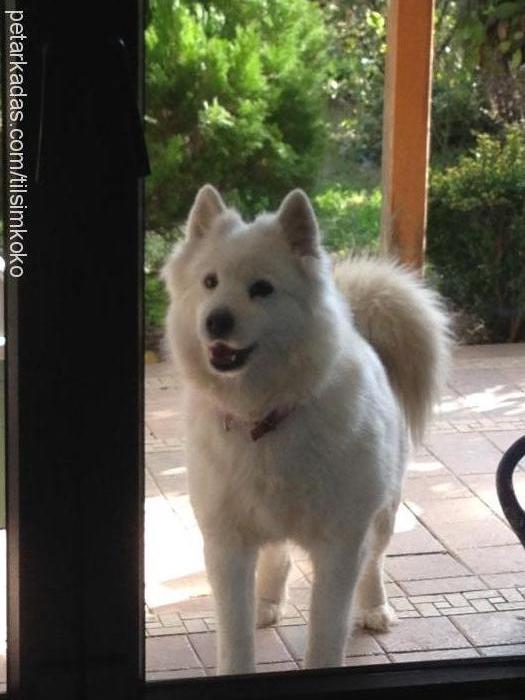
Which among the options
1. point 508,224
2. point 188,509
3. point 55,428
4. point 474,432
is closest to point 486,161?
point 508,224

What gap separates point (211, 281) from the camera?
1980 millimetres

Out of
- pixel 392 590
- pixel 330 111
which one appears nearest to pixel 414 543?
pixel 392 590

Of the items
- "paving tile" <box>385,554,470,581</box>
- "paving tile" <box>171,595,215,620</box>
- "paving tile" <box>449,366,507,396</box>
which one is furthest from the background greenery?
"paving tile" <box>171,595,215,620</box>

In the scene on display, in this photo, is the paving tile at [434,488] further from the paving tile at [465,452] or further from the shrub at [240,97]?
the shrub at [240,97]

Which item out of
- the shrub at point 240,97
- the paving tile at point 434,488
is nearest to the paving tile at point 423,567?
the paving tile at point 434,488

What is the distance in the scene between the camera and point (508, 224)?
4227 mm

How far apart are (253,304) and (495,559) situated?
1.14 meters

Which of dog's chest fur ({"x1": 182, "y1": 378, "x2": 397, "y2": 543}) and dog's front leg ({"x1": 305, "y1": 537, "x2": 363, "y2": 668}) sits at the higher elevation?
dog's chest fur ({"x1": 182, "y1": 378, "x2": 397, "y2": 543})

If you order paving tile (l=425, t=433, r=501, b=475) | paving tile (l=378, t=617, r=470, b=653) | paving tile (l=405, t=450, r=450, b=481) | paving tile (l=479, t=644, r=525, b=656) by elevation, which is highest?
paving tile (l=425, t=433, r=501, b=475)

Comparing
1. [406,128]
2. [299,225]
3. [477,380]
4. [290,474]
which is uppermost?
[406,128]

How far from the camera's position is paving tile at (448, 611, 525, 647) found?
2389 millimetres

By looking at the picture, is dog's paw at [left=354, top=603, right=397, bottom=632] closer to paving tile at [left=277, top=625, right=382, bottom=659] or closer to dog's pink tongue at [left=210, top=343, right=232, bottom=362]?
paving tile at [left=277, top=625, right=382, bottom=659]

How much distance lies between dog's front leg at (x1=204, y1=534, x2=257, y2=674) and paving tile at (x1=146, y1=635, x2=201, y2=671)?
197 mm

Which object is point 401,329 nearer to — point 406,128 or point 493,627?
point 493,627
